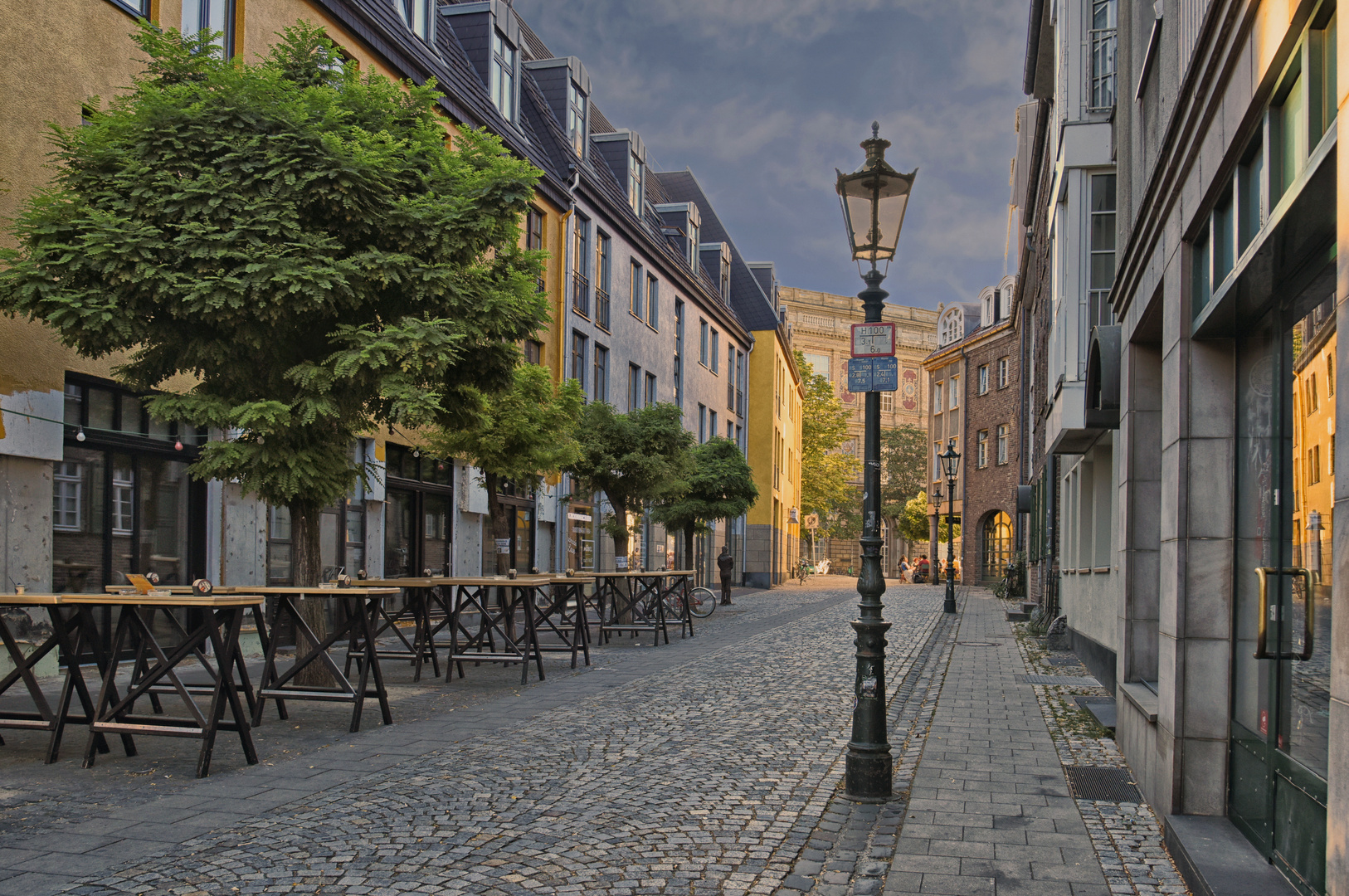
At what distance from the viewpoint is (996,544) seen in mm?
45531

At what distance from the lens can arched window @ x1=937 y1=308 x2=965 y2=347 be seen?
53.8 m

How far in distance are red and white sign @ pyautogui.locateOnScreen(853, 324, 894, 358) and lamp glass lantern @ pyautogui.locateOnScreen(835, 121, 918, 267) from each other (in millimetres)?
399

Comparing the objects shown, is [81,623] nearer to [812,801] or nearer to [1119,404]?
[812,801]

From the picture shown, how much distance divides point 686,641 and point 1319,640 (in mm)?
13060

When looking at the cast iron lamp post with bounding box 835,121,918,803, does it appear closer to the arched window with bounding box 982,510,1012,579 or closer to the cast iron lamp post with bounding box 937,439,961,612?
the cast iron lamp post with bounding box 937,439,961,612

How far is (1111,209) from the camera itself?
1273 cm

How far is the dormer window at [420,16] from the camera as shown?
1959 cm

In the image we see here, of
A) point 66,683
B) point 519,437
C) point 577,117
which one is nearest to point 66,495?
point 66,683

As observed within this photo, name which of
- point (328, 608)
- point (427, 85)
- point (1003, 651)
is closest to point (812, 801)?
point (427, 85)

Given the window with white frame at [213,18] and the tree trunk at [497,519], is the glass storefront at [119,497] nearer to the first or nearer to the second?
the window with white frame at [213,18]

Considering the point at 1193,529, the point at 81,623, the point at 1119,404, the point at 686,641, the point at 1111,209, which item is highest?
the point at 1111,209

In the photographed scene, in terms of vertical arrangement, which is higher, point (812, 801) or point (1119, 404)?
point (1119, 404)

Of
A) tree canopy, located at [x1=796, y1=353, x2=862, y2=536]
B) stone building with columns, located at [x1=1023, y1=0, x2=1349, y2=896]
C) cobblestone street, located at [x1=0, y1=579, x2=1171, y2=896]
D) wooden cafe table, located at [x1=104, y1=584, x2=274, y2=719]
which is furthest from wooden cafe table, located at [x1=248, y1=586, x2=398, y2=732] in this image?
tree canopy, located at [x1=796, y1=353, x2=862, y2=536]

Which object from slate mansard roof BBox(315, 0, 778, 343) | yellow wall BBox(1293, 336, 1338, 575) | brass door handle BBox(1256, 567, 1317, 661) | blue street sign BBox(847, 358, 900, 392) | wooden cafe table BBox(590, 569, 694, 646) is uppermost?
slate mansard roof BBox(315, 0, 778, 343)
